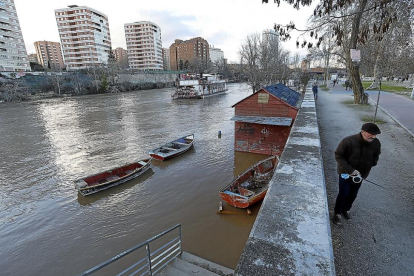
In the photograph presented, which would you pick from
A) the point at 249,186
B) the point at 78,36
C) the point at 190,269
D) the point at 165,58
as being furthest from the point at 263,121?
the point at 165,58

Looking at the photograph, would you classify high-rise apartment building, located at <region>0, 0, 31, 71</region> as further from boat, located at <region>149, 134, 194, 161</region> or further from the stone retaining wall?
boat, located at <region>149, 134, 194, 161</region>

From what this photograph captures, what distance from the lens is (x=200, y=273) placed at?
4832mm

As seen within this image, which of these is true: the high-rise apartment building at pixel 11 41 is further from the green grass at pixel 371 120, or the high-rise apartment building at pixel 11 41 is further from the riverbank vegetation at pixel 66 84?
the green grass at pixel 371 120

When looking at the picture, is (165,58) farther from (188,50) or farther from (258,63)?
(258,63)

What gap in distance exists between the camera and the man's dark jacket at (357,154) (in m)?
3.43

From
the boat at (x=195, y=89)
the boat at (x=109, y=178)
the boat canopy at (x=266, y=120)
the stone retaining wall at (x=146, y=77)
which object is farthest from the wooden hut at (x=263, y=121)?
the stone retaining wall at (x=146, y=77)

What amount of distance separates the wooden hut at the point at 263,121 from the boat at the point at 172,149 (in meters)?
3.86

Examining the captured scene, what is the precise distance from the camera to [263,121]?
12.5 meters

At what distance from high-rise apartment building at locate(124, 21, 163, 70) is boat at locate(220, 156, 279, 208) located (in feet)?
324

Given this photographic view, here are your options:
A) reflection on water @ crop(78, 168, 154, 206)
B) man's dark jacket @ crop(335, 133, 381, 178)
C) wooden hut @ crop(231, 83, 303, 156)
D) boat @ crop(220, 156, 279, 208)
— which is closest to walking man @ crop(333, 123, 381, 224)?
man's dark jacket @ crop(335, 133, 381, 178)

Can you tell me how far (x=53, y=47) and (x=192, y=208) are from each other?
16524 centimetres

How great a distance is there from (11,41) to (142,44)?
159ft

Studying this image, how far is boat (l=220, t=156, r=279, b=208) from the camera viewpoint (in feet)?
27.2

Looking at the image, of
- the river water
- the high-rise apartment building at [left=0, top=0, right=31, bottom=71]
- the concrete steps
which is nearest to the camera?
the concrete steps
